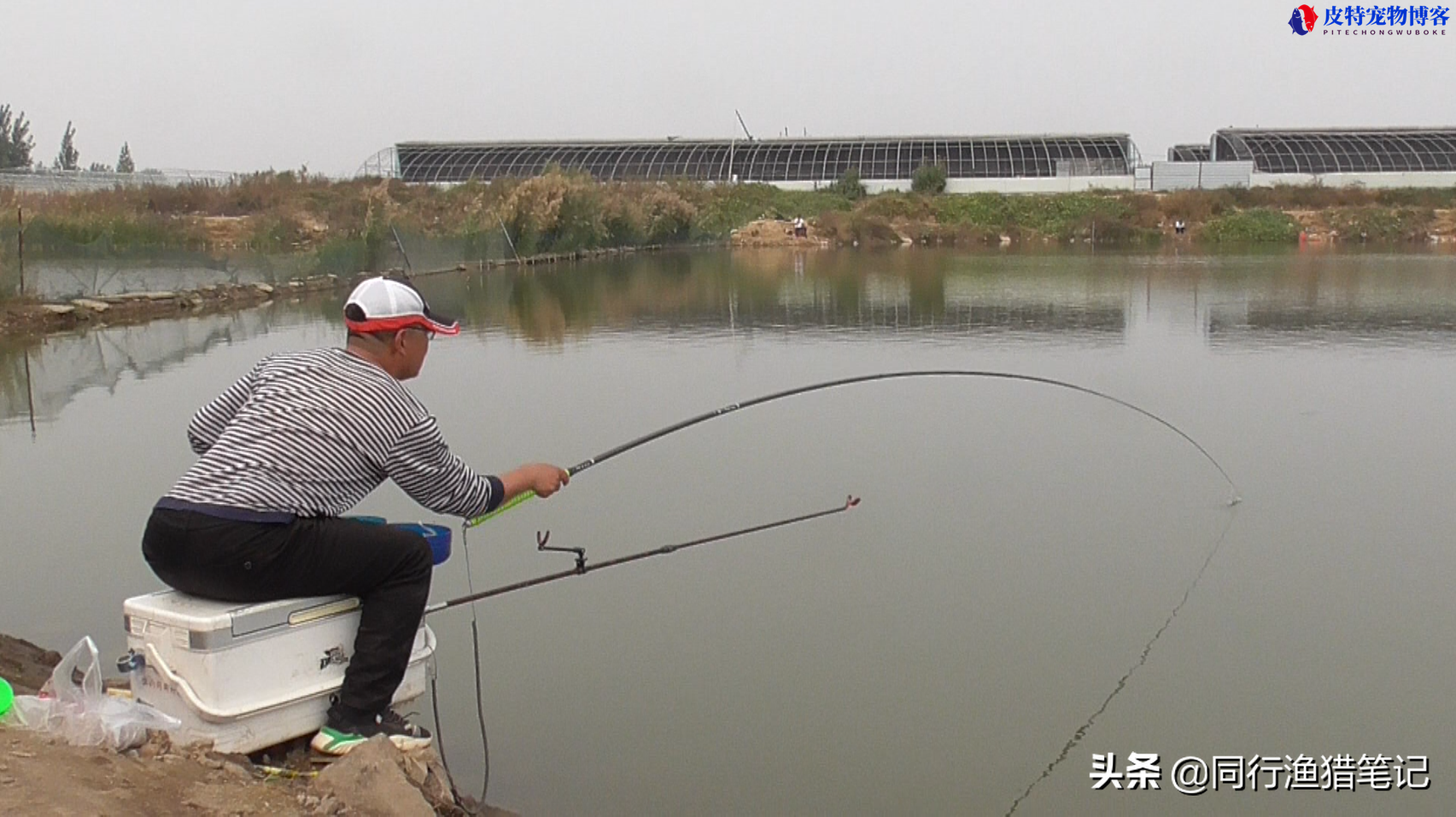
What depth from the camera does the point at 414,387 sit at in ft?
35.9

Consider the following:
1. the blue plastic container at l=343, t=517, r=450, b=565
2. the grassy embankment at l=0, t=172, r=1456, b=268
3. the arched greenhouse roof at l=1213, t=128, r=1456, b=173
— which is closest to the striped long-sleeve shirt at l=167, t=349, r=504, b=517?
the blue plastic container at l=343, t=517, r=450, b=565

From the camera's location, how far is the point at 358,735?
346 cm

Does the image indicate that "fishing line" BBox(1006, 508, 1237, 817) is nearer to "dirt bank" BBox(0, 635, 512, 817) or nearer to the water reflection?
"dirt bank" BBox(0, 635, 512, 817)

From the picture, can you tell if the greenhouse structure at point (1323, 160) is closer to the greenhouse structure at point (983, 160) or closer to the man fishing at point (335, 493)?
the greenhouse structure at point (983, 160)

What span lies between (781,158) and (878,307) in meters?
41.9

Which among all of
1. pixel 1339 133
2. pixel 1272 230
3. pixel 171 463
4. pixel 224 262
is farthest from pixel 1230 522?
pixel 1339 133

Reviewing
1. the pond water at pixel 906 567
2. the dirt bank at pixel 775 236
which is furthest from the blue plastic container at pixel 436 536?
the dirt bank at pixel 775 236

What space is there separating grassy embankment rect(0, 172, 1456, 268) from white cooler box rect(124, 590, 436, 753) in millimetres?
15490

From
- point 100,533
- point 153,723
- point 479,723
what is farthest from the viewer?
point 100,533

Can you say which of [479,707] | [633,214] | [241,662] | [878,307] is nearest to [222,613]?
[241,662]

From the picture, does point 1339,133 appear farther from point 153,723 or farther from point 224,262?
point 153,723

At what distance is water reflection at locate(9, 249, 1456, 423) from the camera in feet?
44.3

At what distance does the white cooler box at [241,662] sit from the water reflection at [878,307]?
23.8 ft

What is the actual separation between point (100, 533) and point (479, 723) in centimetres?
301
